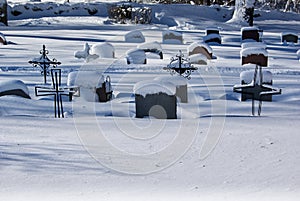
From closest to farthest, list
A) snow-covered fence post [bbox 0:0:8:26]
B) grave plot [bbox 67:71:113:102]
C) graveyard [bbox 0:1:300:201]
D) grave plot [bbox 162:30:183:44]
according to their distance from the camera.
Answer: graveyard [bbox 0:1:300:201] < grave plot [bbox 67:71:113:102] < grave plot [bbox 162:30:183:44] < snow-covered fence post [bbox 0:0:8:26]

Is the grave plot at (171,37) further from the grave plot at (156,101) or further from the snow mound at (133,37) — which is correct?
the grave plot at (156,101)

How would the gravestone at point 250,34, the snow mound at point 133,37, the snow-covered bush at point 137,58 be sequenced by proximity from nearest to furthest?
1. the snow-covered bush at point 137,58
2. the snow mound at point 133,37
3. the gravestone at point 250,34

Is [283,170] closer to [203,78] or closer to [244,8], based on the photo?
[203,78]

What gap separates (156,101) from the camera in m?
9.16

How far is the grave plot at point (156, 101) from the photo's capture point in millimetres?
9094

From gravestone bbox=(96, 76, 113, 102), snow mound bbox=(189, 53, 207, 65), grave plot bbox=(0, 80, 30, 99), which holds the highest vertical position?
grave plot bbox=(0, 80, 30, 99)

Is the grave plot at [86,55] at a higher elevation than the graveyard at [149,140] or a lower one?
lower

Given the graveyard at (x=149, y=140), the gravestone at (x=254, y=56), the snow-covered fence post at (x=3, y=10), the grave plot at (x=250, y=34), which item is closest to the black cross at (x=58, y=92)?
the graveyard at (x=149, y=140)

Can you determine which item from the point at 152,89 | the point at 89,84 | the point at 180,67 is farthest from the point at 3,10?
the point at 152,89

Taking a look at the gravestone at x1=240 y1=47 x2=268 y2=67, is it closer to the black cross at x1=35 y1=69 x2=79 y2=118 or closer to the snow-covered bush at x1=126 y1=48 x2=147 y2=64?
the snow-covered bush at x1=126 y1=48 x2=147 y2=64

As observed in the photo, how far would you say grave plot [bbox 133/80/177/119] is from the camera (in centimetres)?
909

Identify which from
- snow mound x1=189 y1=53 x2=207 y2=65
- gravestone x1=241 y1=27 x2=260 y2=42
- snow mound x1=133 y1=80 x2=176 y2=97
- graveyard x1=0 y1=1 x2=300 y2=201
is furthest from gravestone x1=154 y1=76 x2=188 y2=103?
gravestone x1=241 y1=27 x2=260 y2=42

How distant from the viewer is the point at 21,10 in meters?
44.1

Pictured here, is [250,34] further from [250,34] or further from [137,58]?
[137,58]
